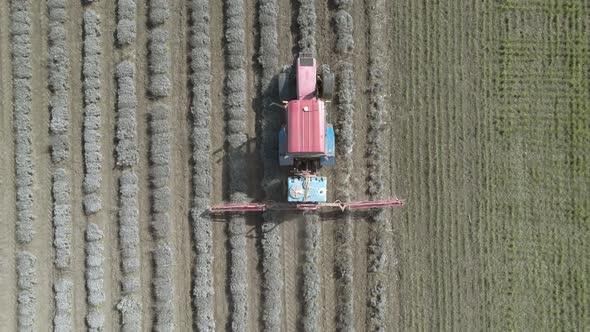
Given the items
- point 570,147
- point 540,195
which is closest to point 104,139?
point 540,195

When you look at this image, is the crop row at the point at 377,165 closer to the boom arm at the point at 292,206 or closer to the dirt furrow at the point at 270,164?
the boom arm at the point at 292,206

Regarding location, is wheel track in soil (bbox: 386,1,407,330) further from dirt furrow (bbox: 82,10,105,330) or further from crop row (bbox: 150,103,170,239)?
dirt furrow (bbox: 82,10,105,330)

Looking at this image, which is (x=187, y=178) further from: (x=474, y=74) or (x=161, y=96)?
(x=474, y=74)

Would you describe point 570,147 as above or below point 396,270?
above

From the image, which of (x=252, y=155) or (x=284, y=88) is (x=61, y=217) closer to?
(x=252, y=155)

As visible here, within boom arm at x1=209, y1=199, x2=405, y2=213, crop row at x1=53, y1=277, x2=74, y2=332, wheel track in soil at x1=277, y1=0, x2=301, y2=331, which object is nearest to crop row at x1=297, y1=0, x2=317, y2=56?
wheel track in soil at x1=277, y1=0, x2=301, y2=331
